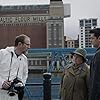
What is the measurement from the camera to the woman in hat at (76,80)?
3912 millimetres

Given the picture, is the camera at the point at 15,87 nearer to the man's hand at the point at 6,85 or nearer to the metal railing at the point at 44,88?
the man's hand at the point at 6,85

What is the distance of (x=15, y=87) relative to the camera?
3338mm

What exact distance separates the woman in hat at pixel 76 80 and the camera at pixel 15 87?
785 millimetres

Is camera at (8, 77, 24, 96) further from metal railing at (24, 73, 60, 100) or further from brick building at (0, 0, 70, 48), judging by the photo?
brick building at (0, 0, 70, 48)

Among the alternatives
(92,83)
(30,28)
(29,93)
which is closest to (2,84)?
(92,83)

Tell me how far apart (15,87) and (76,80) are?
90 centimetres

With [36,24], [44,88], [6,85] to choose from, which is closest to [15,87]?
[6,85]

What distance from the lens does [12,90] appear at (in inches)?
130

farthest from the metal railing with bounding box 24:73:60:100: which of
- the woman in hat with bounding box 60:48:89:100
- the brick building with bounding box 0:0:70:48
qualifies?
the brick building with bounding box 0:0:70:48

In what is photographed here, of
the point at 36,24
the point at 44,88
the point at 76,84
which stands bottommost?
the point at 44,88

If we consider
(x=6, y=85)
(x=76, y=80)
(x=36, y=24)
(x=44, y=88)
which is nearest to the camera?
(x=6, y=85)

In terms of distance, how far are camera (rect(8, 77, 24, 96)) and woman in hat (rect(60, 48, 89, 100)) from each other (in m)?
0.78

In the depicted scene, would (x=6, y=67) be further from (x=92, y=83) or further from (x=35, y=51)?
(x=35, y=51)

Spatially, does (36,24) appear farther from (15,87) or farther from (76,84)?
(15,87)
